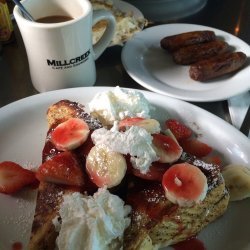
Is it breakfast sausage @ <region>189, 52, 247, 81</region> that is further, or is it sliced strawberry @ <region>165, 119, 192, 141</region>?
breakfast sausage @ <region>189, 52, 247, 81</region>

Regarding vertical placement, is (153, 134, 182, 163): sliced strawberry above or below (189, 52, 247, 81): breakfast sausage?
above

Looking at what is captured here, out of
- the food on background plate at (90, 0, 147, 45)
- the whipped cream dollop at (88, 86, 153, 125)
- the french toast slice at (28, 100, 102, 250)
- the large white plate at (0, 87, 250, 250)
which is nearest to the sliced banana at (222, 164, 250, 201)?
the large white plate at (0, 87, 250, 250)

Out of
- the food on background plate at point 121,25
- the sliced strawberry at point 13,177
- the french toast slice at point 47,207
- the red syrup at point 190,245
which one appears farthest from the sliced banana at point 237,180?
the food on background plate at point 121,25

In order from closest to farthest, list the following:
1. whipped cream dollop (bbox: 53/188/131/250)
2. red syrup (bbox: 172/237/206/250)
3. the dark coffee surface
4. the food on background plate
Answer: whipped cream dollop (bbox: 53/188/131/250) < red syrup (bbox: 172/237/206/250) < the dark coffee surface < the food on background plate

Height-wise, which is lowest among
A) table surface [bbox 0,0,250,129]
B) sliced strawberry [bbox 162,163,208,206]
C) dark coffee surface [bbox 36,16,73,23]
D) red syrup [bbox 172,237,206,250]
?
red syrup [bbox 172,237,206,250]

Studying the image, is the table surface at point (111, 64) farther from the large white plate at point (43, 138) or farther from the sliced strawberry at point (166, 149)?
the sliced strawberry at point (166, 149)

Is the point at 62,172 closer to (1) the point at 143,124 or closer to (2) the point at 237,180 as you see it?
(1) the point at 143,124

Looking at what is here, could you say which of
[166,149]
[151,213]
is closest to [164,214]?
[151,213]

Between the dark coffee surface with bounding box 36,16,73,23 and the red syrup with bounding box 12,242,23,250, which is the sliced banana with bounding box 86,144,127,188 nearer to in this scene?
the red syrup with bounding box 12,242,23,250

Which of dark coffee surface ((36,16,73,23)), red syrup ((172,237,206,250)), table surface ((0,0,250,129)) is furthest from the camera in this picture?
table surface ((0,0,250,129))
